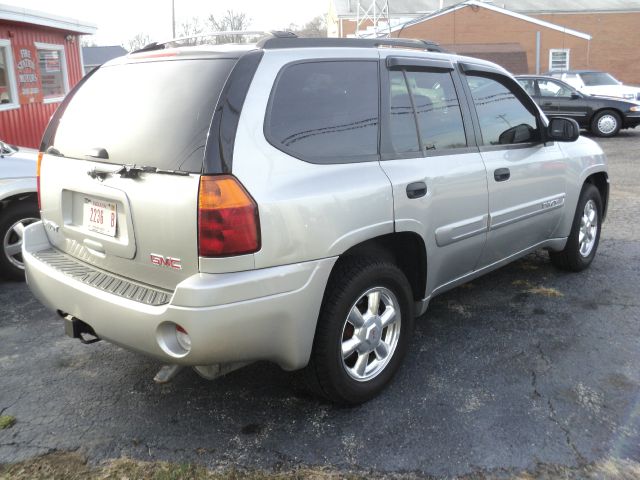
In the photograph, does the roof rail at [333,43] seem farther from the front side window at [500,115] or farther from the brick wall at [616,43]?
the brick wall at [616,43]

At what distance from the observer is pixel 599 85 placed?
18062 mm

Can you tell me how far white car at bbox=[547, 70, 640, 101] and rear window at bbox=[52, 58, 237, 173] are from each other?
53.6 ft

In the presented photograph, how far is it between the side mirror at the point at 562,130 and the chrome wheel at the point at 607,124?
1338 cm

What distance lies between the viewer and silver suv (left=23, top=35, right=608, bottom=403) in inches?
99.0

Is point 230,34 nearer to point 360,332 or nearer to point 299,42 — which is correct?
point 299,42

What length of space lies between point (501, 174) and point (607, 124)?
14.3 metres

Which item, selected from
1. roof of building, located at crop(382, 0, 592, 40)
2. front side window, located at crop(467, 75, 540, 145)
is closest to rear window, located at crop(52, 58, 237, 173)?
front side window, located at crop(467, 75, 540, 145)

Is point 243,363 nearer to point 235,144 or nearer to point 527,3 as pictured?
point 235,144

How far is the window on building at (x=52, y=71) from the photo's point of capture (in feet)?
38.1

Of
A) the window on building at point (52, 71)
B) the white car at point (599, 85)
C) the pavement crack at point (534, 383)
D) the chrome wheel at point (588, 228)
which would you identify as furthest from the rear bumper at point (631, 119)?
the pavement crack at point (534, 383)

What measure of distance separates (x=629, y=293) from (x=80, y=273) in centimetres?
402

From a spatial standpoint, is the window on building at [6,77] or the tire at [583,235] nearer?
the tire at [583,235]

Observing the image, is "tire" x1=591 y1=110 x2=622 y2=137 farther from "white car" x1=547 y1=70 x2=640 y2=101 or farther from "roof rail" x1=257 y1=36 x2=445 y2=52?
"roof rail" x1=257 y1=36 x2=445 y2=52

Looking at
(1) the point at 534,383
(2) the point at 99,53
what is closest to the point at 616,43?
(2) the point at 99,53
